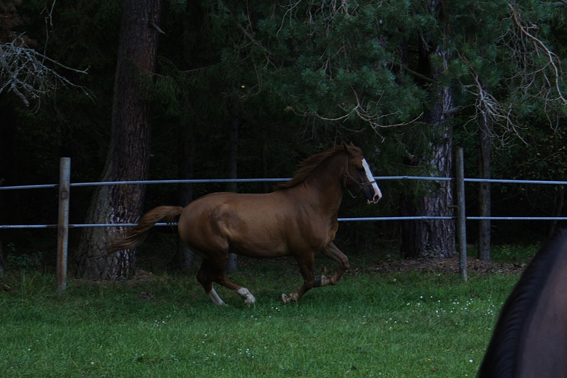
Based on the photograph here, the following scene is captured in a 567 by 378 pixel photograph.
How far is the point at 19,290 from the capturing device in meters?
8.28

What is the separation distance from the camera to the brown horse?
7.66 metres

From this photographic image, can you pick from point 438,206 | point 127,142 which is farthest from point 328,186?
point 438,206

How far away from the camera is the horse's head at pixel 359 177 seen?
25.1 feet

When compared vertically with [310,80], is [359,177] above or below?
below

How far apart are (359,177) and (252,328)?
2.29m

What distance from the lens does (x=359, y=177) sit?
25.3 feet

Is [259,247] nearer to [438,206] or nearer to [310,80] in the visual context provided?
[310,80]

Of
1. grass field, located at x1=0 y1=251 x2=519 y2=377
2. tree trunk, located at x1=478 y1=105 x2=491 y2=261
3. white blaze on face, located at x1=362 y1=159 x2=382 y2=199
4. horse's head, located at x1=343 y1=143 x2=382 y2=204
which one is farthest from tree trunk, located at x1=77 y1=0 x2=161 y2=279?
tree trunk, located at x1=478 y1=105 x2=491 y2=261

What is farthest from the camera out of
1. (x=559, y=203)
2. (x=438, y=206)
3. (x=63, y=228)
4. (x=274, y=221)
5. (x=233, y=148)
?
(x=559, y=203)

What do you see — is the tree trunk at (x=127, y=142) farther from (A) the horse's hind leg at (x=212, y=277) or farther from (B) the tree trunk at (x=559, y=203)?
(B) the tree trunk at (x=559, y=203)

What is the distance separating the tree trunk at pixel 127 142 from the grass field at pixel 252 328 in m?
0.82

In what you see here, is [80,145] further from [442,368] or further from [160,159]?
[442,368]

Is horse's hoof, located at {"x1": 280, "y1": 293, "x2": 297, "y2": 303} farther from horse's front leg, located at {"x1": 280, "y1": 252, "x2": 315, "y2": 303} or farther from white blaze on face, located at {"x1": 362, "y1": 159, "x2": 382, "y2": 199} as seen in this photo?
white blaze on face, located at {"x1": 362, "y1": 159, "x2": 382, "y2": 199}

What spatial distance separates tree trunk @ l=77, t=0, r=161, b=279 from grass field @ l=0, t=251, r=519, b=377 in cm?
82
